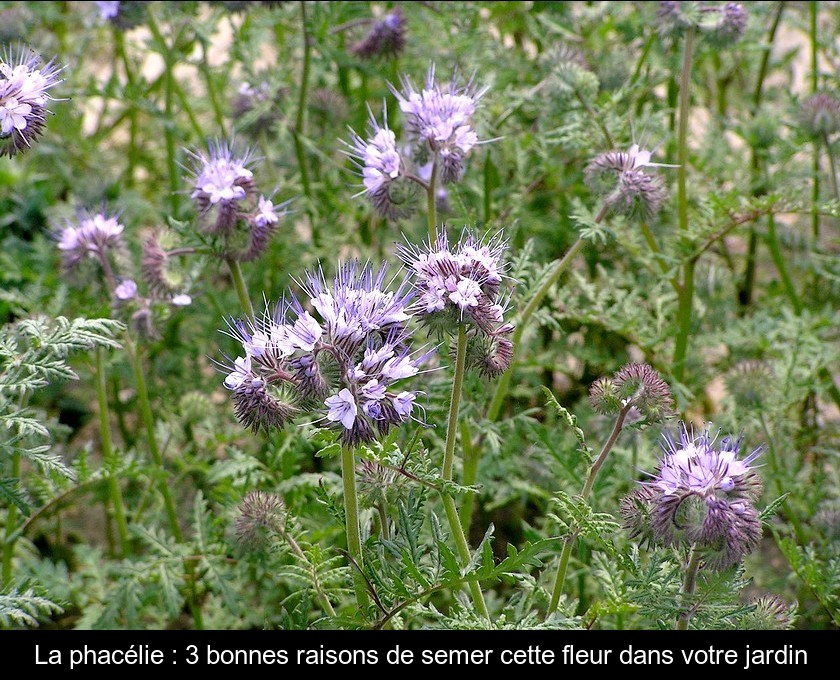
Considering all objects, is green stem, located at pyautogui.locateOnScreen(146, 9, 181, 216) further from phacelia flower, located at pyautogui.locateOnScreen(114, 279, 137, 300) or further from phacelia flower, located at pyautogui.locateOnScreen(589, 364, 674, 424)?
phacelia flower, located at pyautogui.locateOnScreen(589, 364, 674, 424)

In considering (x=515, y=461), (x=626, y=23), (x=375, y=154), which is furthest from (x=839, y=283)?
(x=375, y=154)

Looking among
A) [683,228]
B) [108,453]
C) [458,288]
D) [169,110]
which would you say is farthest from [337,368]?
[169,110]

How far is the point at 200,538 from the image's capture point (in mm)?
3439

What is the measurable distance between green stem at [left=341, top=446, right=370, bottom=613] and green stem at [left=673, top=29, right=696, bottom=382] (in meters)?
1.63

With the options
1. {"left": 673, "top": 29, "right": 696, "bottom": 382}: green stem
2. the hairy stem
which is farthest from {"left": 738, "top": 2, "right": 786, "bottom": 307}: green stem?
the hairy stem

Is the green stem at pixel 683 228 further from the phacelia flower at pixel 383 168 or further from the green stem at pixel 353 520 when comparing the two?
the green stem at pixel 353 520

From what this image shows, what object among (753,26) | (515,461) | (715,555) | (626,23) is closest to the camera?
(715,555)

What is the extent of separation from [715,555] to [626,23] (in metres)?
3.09

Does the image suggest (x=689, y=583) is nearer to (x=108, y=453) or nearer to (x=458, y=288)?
(x=458, y=288)

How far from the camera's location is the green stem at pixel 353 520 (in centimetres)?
243

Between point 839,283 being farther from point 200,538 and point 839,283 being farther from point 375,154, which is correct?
point 200,538

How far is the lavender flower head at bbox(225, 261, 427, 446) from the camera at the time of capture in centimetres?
227

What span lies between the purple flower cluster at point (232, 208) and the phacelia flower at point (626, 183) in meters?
0.94
